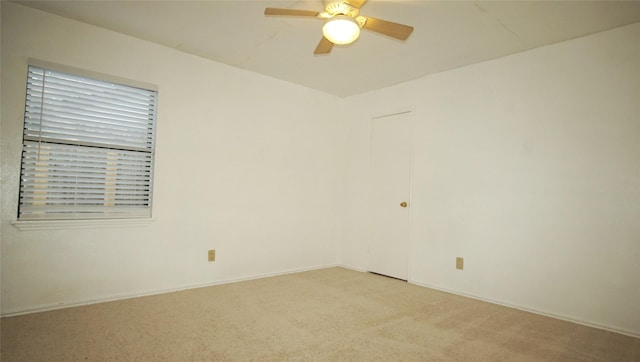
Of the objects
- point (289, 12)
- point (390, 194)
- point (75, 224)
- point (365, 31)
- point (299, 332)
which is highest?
point (365, 31)

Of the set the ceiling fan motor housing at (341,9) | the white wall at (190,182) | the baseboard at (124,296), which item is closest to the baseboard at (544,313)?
the white wall at (190,182)

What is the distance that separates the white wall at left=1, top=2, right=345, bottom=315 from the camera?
2.54 m

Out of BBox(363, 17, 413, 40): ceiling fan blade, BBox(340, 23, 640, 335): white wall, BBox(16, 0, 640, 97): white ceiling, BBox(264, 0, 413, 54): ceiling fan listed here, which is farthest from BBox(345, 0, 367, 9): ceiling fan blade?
BBox(340, 23, 640, 335): white wall

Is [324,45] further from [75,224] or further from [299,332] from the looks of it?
[75,224]

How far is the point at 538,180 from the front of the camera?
293 cm

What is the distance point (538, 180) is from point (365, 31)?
78.0 inches

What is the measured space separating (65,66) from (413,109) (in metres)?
3.35

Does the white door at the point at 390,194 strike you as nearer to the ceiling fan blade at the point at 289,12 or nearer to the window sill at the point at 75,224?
the ceiling fan blade at the point at 289,12

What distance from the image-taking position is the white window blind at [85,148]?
261 cm

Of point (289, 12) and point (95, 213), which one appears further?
point (95, 213)

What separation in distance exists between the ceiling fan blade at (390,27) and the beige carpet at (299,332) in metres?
2.04

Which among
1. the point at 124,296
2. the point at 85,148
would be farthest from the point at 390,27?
the point at 124,296

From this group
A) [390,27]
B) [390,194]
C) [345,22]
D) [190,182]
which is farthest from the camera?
[390,194]

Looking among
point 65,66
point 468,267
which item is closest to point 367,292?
point 468,267
